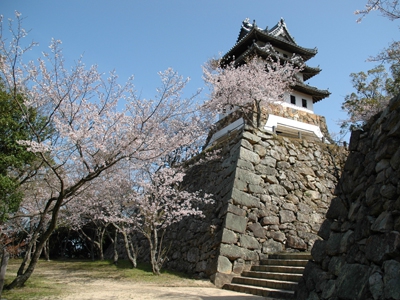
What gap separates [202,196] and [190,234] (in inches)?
50.9

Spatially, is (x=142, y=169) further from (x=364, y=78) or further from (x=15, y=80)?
(x=364, y=78)

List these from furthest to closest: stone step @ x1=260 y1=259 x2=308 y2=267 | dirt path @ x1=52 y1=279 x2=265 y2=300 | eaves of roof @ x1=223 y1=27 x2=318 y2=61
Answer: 1. eaves of roof @ x1=223 y1=27 x2=318 y2=61
2. stone step @ x1=260 y1=259 x2=308 y2=267
3. dirt path @ x1=52 y1=279 x2=265 y2=300

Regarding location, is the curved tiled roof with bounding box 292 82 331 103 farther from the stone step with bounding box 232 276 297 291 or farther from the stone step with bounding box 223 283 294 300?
the stone step with bounding box 223 283 294 300

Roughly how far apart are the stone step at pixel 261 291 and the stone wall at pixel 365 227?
1.96 ft

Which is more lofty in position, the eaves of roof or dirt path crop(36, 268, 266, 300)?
the eaves of roof

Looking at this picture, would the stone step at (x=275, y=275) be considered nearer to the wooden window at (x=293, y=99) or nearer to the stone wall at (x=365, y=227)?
the stone wall at (x=365, y=227)

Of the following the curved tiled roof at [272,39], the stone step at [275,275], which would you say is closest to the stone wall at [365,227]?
the stone step at [275,275]

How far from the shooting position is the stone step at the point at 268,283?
5384 millimetres

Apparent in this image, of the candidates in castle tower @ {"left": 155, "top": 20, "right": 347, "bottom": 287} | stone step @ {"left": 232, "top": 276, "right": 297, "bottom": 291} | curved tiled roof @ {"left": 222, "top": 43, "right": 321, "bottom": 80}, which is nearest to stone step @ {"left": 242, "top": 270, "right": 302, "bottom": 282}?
stone step @ {"left": 232, "top": 276, "right": 297, "bottom": 291}

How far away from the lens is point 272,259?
7348 millimetres

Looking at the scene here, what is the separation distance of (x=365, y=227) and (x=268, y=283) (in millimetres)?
2943

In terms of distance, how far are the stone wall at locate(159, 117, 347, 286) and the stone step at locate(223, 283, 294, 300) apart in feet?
1.66

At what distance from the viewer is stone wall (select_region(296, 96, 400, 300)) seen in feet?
10.3

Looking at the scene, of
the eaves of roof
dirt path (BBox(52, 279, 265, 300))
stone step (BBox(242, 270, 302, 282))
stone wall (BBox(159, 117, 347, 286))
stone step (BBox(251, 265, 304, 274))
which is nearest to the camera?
dirt path (BBox(52, 279, 265, 300))
